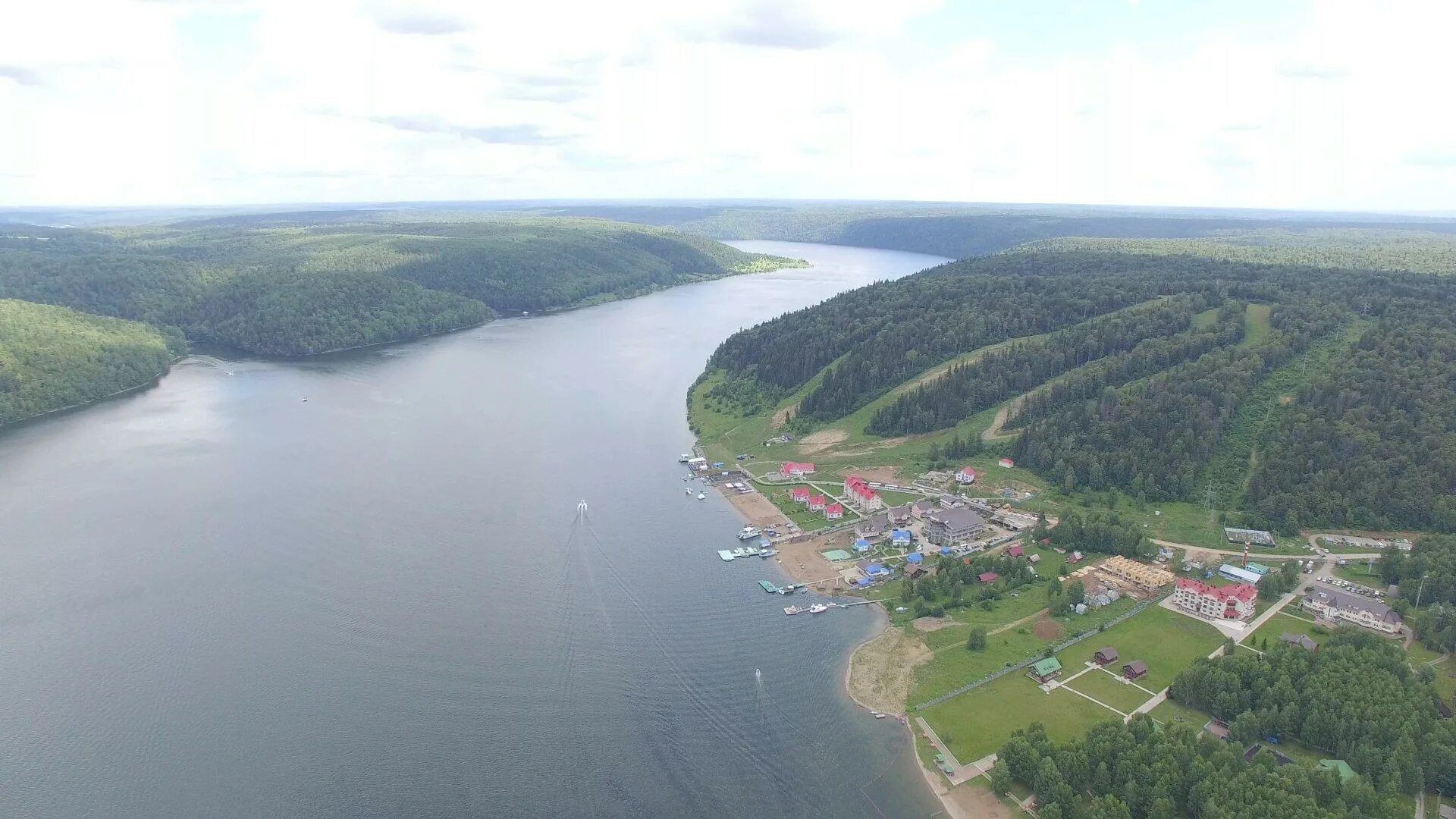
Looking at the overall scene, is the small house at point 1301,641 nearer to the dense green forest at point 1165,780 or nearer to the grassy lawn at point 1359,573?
the grassy lawn at point 1359,573

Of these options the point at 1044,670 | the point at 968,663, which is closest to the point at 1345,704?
the point at 1044,670

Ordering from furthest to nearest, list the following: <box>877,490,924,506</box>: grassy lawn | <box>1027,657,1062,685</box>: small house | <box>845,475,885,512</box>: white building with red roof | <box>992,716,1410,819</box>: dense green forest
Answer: <box>877,490,924,506</box>: grassy lawn → <box>845,475,885,512</box>: white building with red roof → <box>1027,657,1062,685</box>: small house → <box>992,716,1410,819</box>: dense green forest

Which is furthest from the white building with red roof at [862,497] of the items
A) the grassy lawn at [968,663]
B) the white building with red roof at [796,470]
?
the grassy lawn at [968,663]

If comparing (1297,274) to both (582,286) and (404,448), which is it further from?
(582,286)

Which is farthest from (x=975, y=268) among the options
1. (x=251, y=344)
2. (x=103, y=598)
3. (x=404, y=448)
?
(x=103, y=598)

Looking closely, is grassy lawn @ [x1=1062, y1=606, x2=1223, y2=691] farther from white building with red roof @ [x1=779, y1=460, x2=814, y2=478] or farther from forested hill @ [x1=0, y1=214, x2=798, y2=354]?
forested hill @ [x1=0, y1=214, x2=798, y2=354]

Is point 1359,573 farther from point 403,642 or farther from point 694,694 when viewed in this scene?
point 403,642

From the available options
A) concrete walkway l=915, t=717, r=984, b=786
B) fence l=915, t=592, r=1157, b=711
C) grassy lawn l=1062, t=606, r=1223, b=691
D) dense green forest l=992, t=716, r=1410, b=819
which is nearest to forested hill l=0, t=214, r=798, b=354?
fence l=915, t=592, r=1157, b=711
